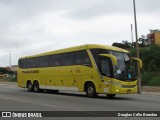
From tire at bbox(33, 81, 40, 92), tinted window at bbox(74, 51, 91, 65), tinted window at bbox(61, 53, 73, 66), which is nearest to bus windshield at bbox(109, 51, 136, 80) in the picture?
tinted window at bbox(74, 51, 91, 65)

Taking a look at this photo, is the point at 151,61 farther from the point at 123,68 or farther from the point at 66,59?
the point at 123,68

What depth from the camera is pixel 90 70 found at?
24078 millimetres

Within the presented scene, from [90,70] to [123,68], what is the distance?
2267 millimetres

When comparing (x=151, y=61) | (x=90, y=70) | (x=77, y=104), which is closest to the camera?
(x=77, y=104)

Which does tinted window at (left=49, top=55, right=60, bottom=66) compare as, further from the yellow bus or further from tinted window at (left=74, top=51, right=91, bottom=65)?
tinted window at (left=74, top=51, right=91, bottom=65)

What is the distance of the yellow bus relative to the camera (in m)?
22.7

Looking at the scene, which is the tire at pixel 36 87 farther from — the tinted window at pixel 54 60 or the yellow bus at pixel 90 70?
the tinted window at pixel 54 60

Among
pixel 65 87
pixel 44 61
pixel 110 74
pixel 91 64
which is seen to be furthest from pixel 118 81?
pixel 44 61

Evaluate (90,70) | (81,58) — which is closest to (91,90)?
(90,70)

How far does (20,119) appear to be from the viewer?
1290 cm

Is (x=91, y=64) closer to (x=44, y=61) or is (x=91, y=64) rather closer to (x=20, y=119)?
(x=44, y=61)

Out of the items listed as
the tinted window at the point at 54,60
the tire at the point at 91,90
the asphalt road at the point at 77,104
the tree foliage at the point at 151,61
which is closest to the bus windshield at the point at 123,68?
the asphalt road at the point at 77,104

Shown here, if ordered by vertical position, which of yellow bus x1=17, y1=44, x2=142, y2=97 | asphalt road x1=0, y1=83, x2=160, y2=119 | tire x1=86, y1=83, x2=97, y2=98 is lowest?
asphalt road x1=0, y1=83, x2=160, y2=119

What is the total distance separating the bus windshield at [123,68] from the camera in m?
22.7
